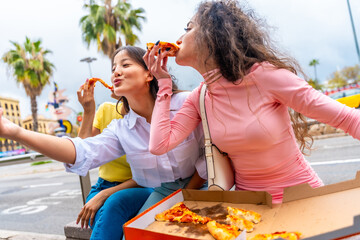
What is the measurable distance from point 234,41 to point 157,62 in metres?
0.38

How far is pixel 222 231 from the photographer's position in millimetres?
1001

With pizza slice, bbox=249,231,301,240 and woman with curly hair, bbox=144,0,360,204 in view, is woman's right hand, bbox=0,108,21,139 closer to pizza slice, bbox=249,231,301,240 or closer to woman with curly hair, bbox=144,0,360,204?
woman with curly hair, bbox=144,0,360,204

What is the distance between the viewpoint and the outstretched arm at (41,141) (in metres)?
1.36

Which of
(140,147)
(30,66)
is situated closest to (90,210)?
(140,147)

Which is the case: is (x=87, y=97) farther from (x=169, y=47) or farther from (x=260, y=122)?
(x=260, y=122)

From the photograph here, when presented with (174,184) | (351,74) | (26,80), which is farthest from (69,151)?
(351,74)

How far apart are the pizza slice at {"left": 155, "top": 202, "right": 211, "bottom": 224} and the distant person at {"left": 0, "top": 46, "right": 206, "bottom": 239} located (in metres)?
0.52

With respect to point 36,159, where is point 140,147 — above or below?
above

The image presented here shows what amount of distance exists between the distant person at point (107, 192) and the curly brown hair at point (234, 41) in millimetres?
975

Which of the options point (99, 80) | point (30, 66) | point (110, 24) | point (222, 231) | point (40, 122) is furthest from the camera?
point (40, 122)

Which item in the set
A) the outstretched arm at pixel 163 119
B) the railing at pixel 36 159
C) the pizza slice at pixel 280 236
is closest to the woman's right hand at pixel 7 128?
the outstretched arm at pixel 163 119

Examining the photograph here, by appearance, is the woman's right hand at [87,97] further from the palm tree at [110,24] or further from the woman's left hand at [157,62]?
the palm tree at [110,24]

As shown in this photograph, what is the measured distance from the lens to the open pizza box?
34.9 inches

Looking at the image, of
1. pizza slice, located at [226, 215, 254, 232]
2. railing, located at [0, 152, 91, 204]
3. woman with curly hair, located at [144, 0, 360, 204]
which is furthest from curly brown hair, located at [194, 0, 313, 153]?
railing, located at [0, 152, 91, 204]
